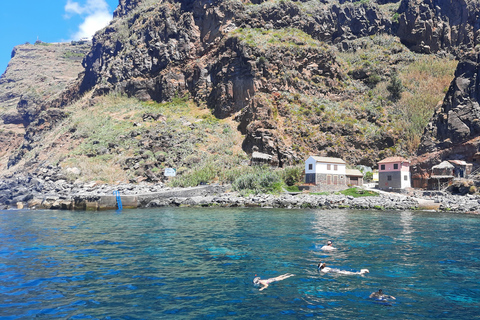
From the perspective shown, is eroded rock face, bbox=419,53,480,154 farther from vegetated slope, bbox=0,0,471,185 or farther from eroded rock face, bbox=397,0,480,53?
eroded rock face, bbox=397,0,480,53

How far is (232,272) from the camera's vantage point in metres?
15.1

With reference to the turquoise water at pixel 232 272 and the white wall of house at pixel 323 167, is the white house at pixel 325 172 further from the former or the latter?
the turquoise water at pixel 232 272

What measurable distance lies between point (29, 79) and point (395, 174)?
6193 inches

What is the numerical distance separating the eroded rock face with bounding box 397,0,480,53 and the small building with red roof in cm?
6062

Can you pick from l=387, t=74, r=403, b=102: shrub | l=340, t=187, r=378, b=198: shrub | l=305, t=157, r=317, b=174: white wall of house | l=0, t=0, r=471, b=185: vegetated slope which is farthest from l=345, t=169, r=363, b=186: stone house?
l=387, t=74, r=403, b=102: shrub

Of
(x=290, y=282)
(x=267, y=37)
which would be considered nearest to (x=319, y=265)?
(x=290, y=282)

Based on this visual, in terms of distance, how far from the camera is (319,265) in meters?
15.4

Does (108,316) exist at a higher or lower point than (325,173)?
lower

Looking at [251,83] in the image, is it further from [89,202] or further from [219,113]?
[89,202]

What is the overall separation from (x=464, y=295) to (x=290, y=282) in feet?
20.4

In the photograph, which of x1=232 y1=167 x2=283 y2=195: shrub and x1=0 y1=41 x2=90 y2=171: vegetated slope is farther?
x1=0 y1=41 x2=90 y2=171: vegetated slope

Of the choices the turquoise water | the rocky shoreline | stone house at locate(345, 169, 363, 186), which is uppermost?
stone house at locate(345, 169, 363, 186)

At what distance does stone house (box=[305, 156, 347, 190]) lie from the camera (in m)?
56.9

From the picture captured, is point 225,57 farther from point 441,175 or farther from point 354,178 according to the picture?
point 441,175
